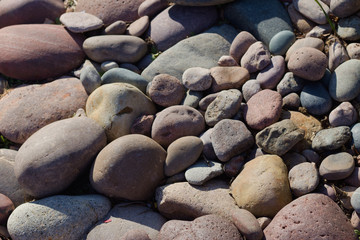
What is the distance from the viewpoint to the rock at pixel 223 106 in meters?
4.54

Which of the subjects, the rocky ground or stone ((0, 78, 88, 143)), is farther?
stone ((0, 78, 88, 143))

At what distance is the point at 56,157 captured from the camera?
4297 mm

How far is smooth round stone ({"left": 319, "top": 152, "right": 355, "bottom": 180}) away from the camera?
3916 mm

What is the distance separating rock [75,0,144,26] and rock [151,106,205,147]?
6.27 ft

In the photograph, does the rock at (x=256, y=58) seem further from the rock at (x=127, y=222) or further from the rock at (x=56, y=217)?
the rock at (x=56, y=217)

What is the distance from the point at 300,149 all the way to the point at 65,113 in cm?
279

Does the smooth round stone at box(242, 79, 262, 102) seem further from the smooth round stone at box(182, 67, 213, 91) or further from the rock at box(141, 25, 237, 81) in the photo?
the rock at box(141, 25, 237, 81)

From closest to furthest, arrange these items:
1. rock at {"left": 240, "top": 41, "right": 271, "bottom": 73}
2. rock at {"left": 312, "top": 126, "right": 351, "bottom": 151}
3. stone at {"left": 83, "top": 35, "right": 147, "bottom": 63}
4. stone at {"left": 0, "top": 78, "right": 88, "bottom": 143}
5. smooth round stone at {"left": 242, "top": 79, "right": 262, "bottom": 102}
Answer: rock at {"left": 312, "top": 126, "right": 351, "bottom": 151}
smooth round stone at {"left": 242, "top": 79, "right": 262, "bottom": 102}
rock at {"left": 240, "top": 41, "right": 271, "bottom": 73}
stone at {"left": 0, "top": 78, "right": 88, "bottom": 143}
stone at {"left": 83, "top": 35, "right": 147, "bottom": 63}

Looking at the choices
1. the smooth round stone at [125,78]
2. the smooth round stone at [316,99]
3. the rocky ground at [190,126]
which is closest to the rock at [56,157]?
the rocky ground at [190,126]

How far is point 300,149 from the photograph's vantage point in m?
4.30

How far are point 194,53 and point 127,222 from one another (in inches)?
88.8

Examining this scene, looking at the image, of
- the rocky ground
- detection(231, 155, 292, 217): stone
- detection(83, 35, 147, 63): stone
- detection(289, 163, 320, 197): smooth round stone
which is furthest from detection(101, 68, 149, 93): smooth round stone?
detection(289, 163, 320, 197): smooth round stone

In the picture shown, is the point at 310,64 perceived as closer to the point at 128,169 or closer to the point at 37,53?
the point at 128,169

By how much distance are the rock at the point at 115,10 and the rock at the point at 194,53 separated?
99 centimetres
